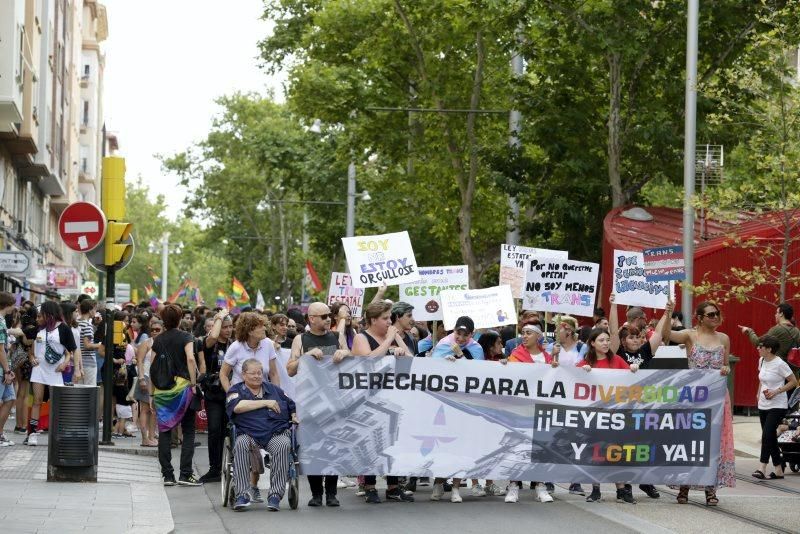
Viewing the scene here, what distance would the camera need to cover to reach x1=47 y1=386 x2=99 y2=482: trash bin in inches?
599

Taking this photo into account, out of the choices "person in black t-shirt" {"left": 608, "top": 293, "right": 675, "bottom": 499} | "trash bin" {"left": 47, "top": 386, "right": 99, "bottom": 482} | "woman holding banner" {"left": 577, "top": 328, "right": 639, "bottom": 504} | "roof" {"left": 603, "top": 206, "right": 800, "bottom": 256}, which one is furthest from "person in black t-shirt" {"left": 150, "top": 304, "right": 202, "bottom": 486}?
"roof" {"left": 603, "top": 206, "right": 800, "bottom": 256}

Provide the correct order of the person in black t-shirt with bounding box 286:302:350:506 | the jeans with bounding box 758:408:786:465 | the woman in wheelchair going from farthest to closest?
the jeans with bounding box 758:408:786:465 → the person in black t-shirt with bounding box 286:302:350:506 → the woman in wheelchair

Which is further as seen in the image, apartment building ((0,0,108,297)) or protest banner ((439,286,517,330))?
apartment building ((0,0,108,297))

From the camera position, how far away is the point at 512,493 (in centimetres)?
1462

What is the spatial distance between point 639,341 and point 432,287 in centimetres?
881

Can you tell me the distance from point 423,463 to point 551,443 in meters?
1.20

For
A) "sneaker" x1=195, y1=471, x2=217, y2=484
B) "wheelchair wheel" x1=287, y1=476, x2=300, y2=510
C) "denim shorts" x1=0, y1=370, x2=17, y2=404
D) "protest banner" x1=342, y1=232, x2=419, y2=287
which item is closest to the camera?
"wheelchair wheel" x1=287, y1=476, x2=300, y2=510

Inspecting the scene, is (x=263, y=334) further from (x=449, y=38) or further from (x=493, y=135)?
(x=493, y=135)

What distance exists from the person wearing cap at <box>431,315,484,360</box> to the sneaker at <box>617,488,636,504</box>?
1.81m

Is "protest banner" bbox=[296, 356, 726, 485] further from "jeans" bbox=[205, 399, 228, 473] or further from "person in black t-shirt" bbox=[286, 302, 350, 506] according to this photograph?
"jeans" bbox=[205, 399, 228, 473]

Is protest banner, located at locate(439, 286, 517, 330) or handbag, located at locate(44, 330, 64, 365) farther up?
protest banner, located at locate(439, 286, 517, 330)

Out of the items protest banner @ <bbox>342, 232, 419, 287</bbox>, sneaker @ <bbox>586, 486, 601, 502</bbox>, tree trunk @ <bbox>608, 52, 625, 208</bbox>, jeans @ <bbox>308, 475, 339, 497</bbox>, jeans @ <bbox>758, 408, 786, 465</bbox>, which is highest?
tree trunk @ <bbox>608, 52, 625, 208</bbox>

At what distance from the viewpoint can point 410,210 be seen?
4734 cm

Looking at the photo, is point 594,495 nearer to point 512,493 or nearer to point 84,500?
point 512,493
